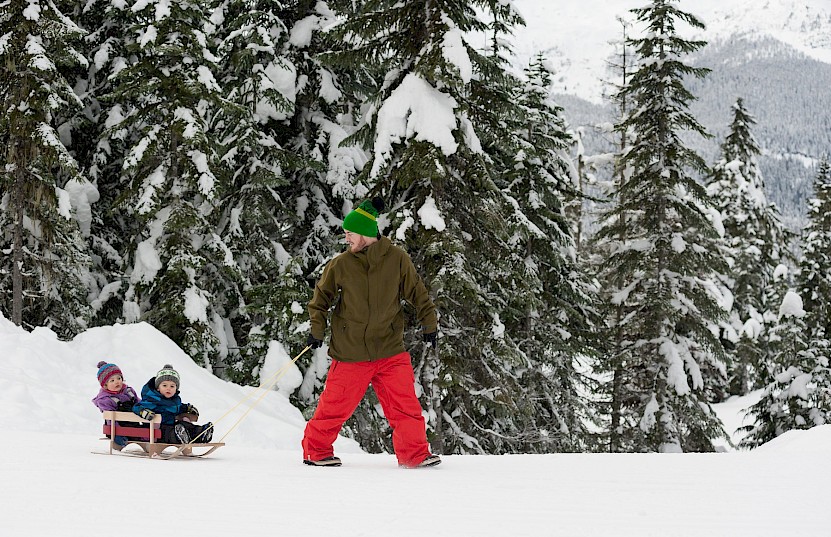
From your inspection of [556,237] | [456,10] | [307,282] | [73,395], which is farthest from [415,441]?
[556,237]

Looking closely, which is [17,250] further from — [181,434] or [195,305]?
[181,434]

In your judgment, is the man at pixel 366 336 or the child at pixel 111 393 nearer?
the man at pixel 366 336

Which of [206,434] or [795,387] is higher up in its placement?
[795,387]

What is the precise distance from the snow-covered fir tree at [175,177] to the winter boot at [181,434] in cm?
839

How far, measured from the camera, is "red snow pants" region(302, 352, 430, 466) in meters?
6.39

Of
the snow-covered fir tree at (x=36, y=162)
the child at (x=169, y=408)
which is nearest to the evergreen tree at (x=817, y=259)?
the snow-covered fir tree at (x=36, y=162)

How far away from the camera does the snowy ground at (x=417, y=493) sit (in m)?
4.14

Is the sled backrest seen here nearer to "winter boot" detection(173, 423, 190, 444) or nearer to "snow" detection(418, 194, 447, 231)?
"winter boot" detection(173, 423, 190, 444)

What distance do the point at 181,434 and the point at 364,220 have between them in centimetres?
287

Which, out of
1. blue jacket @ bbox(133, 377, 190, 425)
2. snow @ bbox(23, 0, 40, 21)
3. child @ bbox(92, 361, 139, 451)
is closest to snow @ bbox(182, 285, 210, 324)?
snow @ bbox(23, 0, 40, 21)

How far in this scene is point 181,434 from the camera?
727cm

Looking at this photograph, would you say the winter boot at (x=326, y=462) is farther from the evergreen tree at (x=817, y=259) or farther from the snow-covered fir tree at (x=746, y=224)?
the snow-covered fir tree at (x=746, y=224)

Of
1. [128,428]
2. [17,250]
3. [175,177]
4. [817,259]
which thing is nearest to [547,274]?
[175,177]

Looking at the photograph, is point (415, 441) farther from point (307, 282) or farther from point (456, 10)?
point (307, 282)
